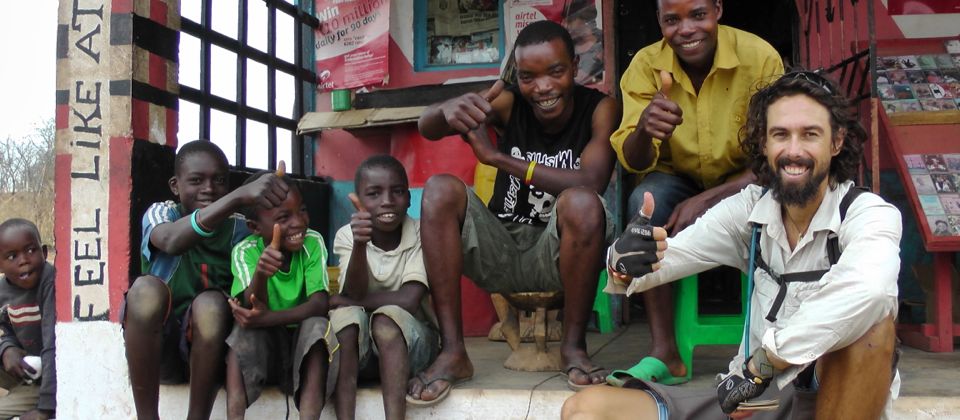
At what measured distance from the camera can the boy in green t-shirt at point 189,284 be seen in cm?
268

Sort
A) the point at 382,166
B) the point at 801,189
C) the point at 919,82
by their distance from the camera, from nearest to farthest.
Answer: the point at 801,189 → the point at 382,166 → the point at 919,82

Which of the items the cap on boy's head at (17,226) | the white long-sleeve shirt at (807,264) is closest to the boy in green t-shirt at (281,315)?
the white long-sleeve shirt at (807,264)

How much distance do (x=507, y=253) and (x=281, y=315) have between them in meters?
0.86

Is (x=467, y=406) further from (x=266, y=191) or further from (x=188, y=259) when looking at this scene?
(x=188, y=259)

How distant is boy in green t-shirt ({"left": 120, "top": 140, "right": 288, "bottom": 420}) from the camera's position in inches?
106

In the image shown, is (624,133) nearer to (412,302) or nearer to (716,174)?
(716,174)

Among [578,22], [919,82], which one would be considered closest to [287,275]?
[578,22]

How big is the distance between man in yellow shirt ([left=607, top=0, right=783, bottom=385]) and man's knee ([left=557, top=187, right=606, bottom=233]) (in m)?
0.20

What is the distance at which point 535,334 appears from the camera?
9.85ft

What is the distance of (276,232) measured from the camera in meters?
2.61

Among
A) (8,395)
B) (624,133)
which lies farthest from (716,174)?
(8,395)

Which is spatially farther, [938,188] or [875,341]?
[938,188]

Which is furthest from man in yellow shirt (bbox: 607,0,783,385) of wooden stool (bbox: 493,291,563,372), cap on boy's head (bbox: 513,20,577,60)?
wooden stool (bbox: 493,291,563,372)

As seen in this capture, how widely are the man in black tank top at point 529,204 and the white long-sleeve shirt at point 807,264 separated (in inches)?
15.4
